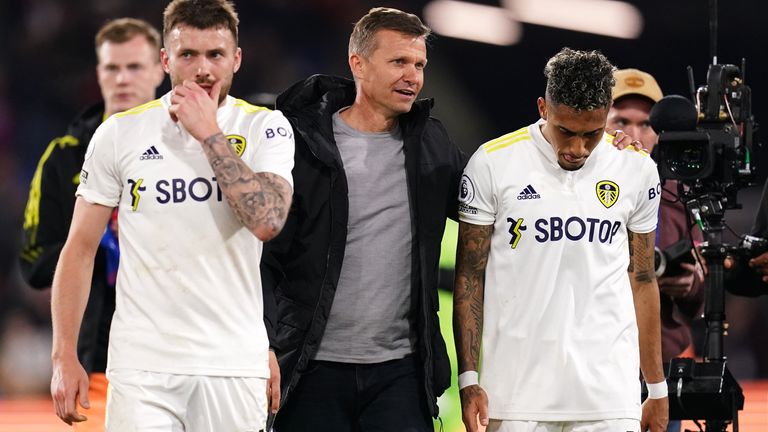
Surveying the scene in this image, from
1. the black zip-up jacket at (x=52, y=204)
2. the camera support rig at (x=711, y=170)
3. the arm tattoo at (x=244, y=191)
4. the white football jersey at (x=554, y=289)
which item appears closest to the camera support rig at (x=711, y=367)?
the camera support rig at (x=711, y=170)

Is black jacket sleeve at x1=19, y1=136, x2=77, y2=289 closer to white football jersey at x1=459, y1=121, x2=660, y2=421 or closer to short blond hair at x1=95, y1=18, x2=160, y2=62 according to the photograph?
short blond hair at x1=95, y1=18, x2=160, y2=62

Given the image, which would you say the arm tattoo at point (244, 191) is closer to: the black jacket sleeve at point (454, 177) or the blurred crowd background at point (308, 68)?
the black jacket sleeve at point (454, 177)

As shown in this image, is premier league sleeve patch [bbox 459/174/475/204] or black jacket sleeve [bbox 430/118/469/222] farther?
black jacket sleeve [bbox 430/118/469/222]

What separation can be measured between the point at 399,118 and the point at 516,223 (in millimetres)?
621

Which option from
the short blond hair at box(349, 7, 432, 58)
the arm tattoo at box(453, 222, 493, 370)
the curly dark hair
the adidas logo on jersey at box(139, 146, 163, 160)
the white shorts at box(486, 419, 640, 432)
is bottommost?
the white shorts at box(486, 419, 640, 432)

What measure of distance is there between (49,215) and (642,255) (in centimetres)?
291

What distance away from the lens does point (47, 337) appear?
1097 centimetres

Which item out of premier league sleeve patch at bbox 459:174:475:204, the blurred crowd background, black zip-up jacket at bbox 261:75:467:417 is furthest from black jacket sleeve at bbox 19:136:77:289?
the blurred crowd background

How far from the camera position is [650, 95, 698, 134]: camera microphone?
5.00 meters

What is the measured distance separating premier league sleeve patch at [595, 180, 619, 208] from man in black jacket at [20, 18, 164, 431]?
241 centimetres

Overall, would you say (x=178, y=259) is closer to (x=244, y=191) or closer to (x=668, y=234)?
(x=244, y=191)

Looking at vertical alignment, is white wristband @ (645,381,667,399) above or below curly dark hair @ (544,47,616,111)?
below

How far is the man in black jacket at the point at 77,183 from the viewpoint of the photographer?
18.3ft

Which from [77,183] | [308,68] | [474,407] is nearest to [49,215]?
[77,183]
